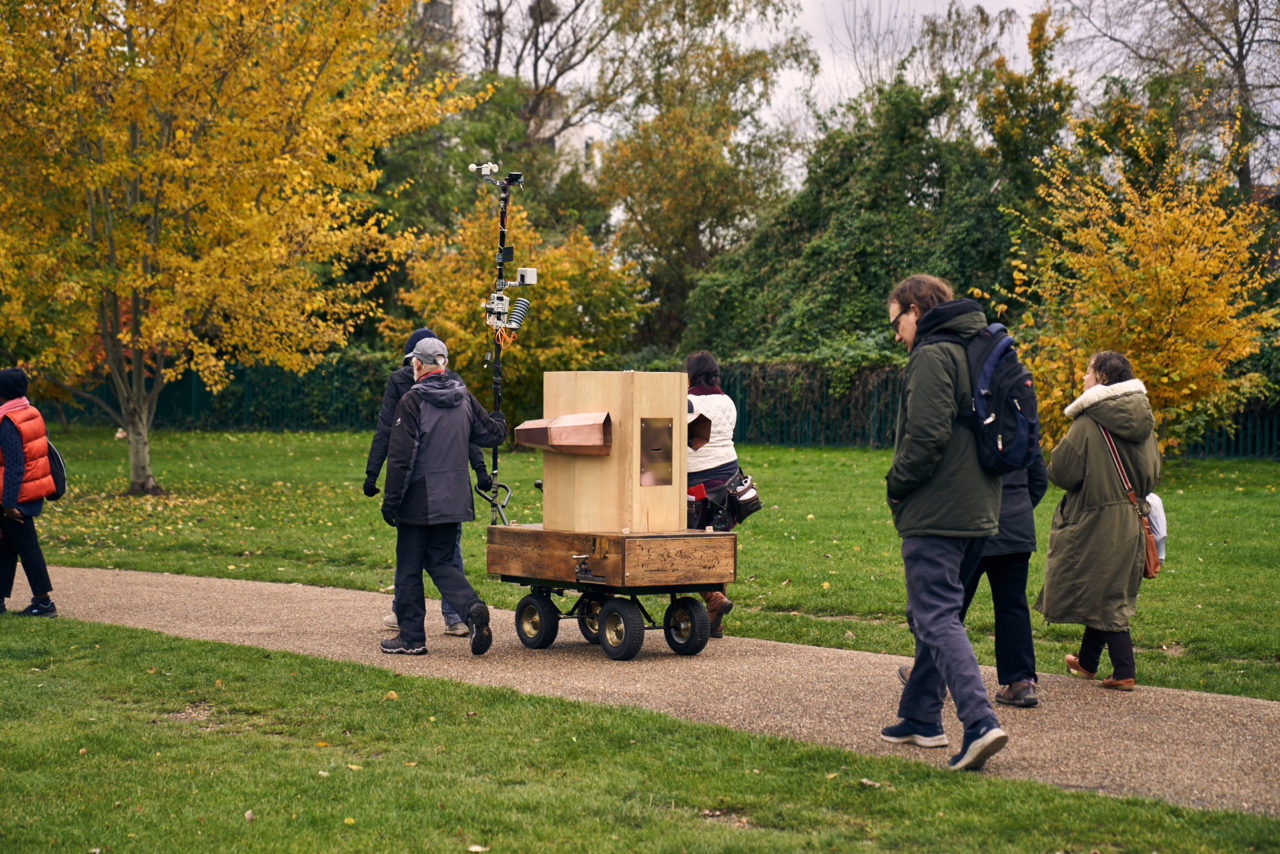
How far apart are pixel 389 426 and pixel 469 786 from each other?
3.69m

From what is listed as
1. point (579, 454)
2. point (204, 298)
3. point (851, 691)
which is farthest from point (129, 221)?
point (851, 691)

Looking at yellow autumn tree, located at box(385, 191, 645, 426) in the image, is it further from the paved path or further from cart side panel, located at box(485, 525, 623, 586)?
cart side panel, located at box(485, 525, 623, 586)

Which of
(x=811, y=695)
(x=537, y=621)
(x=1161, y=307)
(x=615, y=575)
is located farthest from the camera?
(x=1161, y=307)

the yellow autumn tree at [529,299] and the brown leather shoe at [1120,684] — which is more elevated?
the yellow autumn tree at [529,299]

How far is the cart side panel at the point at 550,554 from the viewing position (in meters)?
7.43

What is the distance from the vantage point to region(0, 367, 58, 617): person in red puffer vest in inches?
357

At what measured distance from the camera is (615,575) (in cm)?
738

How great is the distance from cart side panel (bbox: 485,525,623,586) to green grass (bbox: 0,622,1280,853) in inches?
44.9

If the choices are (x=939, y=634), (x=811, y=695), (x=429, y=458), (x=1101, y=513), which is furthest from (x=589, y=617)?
(x=939, y=634)

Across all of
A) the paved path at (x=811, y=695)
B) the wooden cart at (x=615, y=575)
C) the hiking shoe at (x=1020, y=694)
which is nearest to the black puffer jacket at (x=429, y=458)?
the wooden cart at (x=615, y=575)

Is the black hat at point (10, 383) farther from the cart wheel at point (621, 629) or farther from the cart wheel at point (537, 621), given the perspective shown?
the cart wheel at point (621, 629)

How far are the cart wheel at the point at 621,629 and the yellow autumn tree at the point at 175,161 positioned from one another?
1095cm

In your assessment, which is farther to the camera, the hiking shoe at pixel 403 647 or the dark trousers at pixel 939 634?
the hiking shoe at pixel 403 647

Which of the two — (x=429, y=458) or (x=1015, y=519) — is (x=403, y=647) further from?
(x=1015, y=519)
